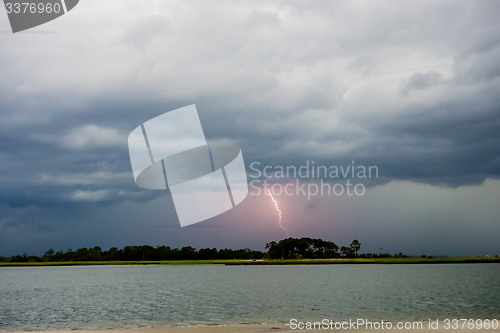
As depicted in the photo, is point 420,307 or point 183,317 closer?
point 183,317

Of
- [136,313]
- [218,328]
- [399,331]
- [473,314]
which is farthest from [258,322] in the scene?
[473,314]

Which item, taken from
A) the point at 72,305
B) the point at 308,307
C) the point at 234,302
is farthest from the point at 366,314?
the point at 72,305

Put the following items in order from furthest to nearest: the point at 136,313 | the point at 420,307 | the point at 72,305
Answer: the point at 72,305 < the point at 420,307 < the point at 136,313

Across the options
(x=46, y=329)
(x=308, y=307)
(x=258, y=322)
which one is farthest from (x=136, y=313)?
(x=308, y=307)

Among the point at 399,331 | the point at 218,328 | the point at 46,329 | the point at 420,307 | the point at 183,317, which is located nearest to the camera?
the point at 399,331

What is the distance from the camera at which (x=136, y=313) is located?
44.1m

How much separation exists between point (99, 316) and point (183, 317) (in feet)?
27.0

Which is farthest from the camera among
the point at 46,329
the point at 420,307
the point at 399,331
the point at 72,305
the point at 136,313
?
A: the point at 72,305

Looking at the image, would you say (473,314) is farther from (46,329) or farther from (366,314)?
(46,329)

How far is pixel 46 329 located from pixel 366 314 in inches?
1057

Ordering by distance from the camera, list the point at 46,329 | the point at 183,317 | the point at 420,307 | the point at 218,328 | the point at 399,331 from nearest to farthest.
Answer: the point at 399,331
the point at 218,328
the point at 46,329
the point at 183,317
the point at 420,307

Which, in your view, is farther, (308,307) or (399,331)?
(308,307)

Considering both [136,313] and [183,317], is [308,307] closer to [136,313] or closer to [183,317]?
[183,317]

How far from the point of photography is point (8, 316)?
42094 mm
